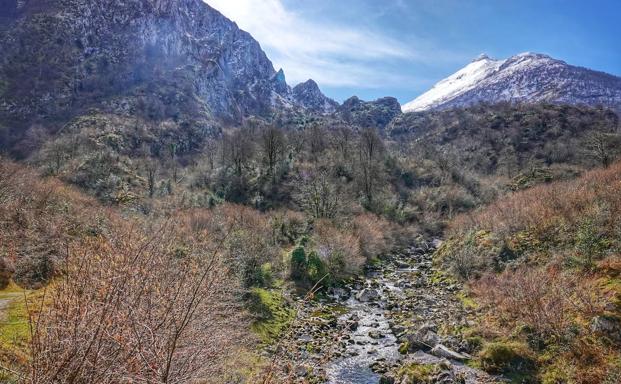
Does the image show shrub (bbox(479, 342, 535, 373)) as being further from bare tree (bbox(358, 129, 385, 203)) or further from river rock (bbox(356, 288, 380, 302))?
bare tree (bbox(358, 129, 385, 203))

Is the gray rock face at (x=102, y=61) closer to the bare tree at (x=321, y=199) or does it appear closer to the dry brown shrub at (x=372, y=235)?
the bare tree at (x=321, y=199)

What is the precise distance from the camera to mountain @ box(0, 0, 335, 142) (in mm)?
117438

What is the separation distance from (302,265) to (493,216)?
17407 mm

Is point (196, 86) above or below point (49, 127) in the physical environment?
above

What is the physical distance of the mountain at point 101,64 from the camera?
385ft

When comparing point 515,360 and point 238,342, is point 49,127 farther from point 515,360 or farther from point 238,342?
point 515,360

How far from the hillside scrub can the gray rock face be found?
127 metres

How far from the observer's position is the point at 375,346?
1806 cm

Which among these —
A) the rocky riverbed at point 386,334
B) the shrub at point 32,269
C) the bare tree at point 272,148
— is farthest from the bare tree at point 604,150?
the shrub at point 32,269

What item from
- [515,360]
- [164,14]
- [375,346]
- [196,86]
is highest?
[164,14]

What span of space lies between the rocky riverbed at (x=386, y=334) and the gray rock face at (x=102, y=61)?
123060 mm

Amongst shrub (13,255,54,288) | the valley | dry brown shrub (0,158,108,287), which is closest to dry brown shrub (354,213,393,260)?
the valley

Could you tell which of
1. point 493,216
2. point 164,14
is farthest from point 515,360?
point 164,14

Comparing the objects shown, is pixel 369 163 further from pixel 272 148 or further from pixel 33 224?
pixel 33 224
